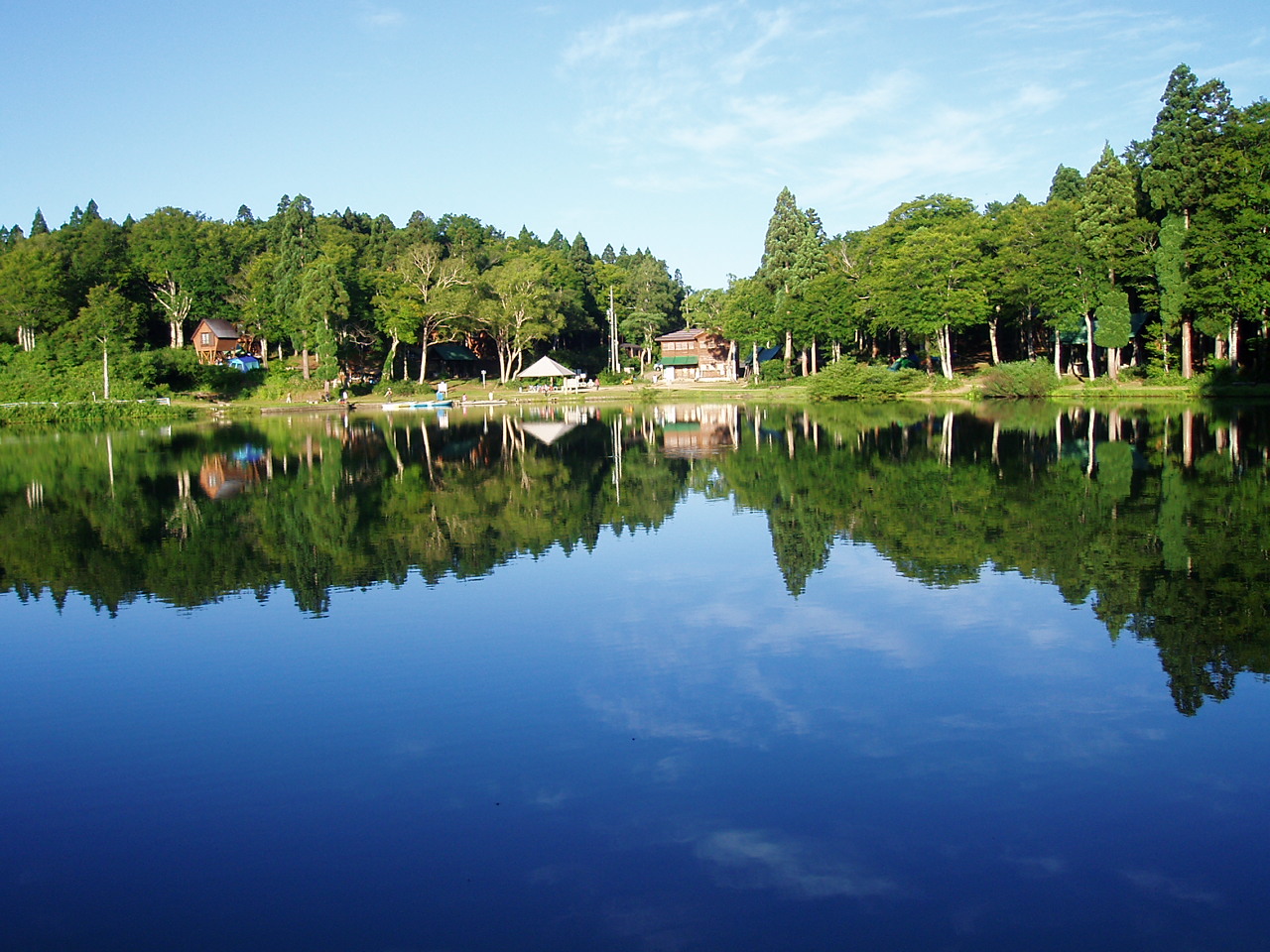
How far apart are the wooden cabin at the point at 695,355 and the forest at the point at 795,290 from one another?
11.5 feet

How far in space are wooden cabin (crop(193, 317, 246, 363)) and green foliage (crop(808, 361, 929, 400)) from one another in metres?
45.0

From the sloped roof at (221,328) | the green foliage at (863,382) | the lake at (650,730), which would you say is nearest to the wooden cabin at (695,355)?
the green foliage at (863,382)

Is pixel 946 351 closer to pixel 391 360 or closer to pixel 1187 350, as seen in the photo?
pixel 1187 350

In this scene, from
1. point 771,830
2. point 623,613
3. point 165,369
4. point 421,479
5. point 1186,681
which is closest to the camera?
point 771,830

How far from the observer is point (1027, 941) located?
4.89 metres

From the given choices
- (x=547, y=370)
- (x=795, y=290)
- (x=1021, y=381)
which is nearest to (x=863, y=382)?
(x=1021, y=381)

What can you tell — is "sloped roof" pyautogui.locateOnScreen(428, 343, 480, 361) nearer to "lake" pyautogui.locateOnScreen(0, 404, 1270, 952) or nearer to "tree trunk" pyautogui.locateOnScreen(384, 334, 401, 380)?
"tree trunk" pyautogui.locateOnScreen(384, 334, 401, 380)

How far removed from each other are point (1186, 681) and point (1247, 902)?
11.7 feet

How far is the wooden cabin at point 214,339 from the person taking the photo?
75938mm

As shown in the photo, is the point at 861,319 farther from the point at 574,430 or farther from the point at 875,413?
the point at 574,430

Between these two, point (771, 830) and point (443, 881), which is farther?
point (771, 830)

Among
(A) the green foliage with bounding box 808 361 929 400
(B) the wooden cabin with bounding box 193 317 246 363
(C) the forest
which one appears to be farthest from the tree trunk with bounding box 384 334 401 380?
(A) the green foliage with bounding box 808 361 929 400

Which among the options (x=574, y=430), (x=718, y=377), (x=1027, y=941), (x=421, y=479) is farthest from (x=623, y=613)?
(x=718, y=377)

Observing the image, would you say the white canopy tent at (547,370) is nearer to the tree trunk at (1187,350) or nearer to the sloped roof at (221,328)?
→ the sloped roof at (221,328)
